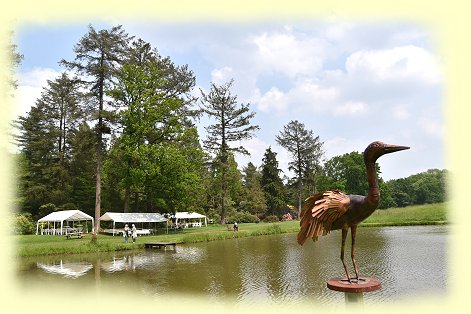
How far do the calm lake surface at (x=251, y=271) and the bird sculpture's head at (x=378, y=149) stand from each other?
557 centimetres

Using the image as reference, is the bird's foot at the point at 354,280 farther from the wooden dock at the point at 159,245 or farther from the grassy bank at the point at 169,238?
the grassy bank at the point at 169,238

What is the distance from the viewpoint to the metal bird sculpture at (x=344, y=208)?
593 centimetres

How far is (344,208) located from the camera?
6059mm

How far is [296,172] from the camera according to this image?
190 feet

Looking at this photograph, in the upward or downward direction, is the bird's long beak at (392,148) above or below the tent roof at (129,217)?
above

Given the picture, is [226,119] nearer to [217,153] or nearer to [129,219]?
[217,153]

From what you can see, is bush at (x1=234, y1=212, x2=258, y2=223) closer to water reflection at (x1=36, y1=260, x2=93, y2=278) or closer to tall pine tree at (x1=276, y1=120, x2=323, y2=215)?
tall pine tree at (x1=276, y1=120, x2=323, y2=215)

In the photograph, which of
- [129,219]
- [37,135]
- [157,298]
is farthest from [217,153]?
[157,298]

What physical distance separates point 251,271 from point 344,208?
9.77 metres

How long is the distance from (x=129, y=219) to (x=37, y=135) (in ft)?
64.8

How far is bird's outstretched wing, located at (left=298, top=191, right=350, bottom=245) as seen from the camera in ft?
19.9

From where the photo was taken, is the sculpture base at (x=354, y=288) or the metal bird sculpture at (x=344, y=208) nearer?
the sculpture base at (x=354, y=288)

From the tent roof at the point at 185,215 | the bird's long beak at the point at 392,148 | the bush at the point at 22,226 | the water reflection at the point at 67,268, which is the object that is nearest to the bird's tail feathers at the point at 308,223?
the bird's long beak at the point at 392,148

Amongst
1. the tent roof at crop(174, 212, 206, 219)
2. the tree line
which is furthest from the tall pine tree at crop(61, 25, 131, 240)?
the tent roof at crop(174, 212, 206, 219)
